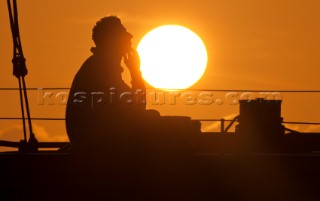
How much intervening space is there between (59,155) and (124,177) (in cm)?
51

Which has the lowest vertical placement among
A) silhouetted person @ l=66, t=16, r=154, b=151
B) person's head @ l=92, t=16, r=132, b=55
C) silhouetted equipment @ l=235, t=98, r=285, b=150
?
silhouetted equipment @ l=235, t=98, r=285, b=150

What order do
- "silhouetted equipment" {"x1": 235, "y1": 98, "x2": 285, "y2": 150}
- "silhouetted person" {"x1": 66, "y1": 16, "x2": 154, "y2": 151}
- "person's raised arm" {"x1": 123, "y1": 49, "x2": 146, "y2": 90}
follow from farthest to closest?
"silhouetted equipment" {"x1": 235, "y1": 98, "x2": 285, "y2": 150}
"person's raised arm" {"x1": 123, "y1": 49, "x2": 146, "y2": 90}
"silhouetted person" {"x1": 66, "y1": 16, "x2": 154, "y2": 151}

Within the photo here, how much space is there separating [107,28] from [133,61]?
736mm

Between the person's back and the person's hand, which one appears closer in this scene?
the person's back

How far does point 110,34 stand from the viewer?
22.8 ft

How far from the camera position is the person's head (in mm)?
6945

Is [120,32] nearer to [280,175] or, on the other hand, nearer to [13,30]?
[13,30]

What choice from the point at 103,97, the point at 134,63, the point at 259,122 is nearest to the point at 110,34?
the point at 103,97

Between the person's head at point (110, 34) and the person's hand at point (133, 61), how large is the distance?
1.76 feet

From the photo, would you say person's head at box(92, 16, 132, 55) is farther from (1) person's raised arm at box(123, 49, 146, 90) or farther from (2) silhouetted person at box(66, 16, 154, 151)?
(1) person's raised arm at box(123, 49, 146, 90)

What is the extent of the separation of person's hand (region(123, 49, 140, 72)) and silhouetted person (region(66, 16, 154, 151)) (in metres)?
0.52

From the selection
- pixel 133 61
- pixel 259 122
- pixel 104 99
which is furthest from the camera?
pixel 259 122

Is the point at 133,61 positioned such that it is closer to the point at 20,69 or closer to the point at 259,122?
the point at 20,69

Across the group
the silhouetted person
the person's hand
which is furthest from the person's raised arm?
the silhouetted person
